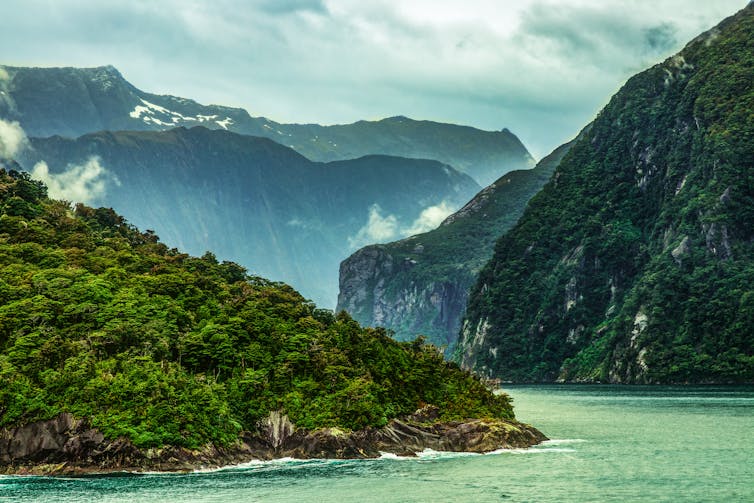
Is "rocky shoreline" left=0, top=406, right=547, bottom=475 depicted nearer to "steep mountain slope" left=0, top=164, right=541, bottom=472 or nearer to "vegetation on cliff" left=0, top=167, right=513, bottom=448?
"steep mountain slope" left=0, top=164, right=541, bottom=472

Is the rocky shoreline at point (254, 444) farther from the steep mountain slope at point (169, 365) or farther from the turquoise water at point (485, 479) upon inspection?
the turquoise water at point (485, 479)

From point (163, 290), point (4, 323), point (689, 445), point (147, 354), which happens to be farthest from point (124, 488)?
point (689, 445)

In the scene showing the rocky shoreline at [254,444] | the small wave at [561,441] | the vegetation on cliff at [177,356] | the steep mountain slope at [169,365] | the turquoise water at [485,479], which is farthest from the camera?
the small wave at [561,441]

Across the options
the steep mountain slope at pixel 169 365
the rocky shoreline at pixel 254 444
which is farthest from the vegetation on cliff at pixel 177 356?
the rocky shoreline at pixel 254 444

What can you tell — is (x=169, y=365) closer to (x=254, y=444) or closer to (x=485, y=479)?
(x=254, y=444)

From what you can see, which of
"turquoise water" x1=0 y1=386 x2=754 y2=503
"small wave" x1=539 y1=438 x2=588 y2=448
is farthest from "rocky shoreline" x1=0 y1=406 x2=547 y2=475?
"turquoise water" x1=0 y1=386 x2=754 y2=503

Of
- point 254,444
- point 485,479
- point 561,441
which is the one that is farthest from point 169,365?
point 561,441
